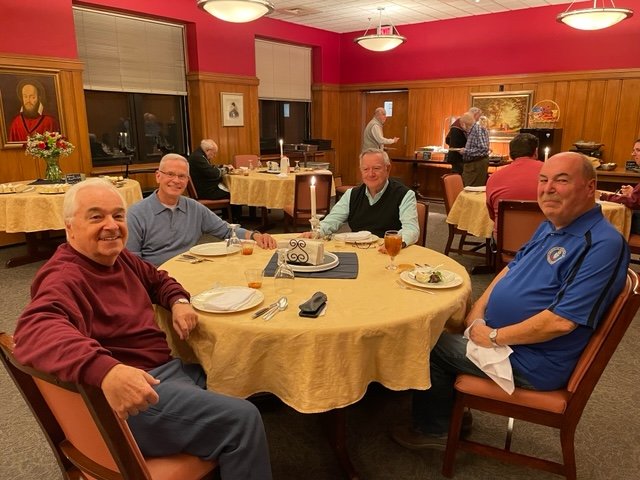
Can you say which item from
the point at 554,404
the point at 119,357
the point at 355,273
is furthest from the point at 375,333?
the point at 119,357

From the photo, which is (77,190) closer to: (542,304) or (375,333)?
(375,333)

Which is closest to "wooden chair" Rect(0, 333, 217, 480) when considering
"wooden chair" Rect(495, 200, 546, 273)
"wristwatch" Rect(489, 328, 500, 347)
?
"wristwatch" Rect(489, 328, 500, 347)

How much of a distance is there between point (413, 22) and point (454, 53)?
0.96 metres

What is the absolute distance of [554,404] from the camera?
1.66 metres

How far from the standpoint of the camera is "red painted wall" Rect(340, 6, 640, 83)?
23.5ft

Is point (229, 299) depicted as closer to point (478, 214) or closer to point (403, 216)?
point (403, 216)

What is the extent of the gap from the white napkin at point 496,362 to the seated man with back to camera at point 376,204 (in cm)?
112

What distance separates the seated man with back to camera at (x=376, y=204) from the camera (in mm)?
2934

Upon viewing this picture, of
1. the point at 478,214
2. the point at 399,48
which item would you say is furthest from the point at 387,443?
the point at 399,48

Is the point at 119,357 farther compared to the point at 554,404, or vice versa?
the point at 554,404

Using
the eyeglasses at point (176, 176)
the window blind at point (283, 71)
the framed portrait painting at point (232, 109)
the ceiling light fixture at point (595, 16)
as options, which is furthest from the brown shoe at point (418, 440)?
the window blind at point (283, 71)

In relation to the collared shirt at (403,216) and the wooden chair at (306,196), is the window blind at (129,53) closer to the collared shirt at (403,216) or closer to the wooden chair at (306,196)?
the wooden chair at (306,196)

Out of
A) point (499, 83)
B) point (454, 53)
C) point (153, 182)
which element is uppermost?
point (454, 53)

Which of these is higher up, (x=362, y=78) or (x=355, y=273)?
(x=362, y=78)
